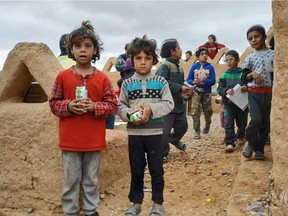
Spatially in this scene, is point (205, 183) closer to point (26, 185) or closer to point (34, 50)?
point (26, 185)

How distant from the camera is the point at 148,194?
3.71 meters

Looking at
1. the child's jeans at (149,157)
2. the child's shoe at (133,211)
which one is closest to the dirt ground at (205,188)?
the child's shoe at (133,211)

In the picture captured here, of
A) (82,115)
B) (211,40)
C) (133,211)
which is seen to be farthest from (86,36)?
(211,40)

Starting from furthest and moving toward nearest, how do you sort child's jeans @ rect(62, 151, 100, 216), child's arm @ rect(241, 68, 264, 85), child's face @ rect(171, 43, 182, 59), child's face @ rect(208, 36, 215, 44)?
child's face @ rect(208, 36, 215, 44)
child's face @ rect(171, 43, 182, 59)
child's arm @ rect(241, 68, 264, 85)
child's jeans @ rect(62, 151, 100, 216)

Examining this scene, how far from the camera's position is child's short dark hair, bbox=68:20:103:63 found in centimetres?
300

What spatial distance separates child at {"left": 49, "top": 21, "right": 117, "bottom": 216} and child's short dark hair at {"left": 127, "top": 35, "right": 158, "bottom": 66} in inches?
11.9

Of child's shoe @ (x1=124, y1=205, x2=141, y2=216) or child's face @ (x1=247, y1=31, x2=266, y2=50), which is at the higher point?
child's face @ (x1=247, y1=31, x2=266, y2=50)

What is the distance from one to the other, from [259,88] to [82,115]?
1.80 m

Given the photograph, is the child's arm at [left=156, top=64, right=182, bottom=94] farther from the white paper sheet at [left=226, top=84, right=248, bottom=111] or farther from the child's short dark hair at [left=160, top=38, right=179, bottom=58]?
the white paper sheet at [left=226, top=84, right=248, bottom=111]

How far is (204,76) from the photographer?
5918 mm

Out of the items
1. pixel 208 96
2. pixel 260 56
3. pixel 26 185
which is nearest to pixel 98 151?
pixel 26 185

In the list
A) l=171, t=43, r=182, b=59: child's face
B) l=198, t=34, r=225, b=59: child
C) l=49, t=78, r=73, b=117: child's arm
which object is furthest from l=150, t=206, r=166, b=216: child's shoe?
l=198, t=34, r=225, b=59: child

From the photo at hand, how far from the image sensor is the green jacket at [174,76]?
454cm

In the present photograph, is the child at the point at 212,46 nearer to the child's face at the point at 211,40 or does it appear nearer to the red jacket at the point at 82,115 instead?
the child's face at the point at 211,40
